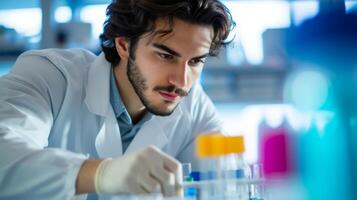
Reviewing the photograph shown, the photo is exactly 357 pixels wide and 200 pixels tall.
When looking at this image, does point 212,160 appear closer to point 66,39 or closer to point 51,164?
point 51,164

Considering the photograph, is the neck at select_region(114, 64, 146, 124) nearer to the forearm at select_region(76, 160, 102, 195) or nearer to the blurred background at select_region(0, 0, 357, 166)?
the forearm at select_region(76, 160, 102, 195)

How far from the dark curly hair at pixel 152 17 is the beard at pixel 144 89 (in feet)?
0.23

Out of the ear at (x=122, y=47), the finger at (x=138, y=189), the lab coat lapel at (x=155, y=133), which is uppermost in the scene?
the ear at (x=122, y=47)

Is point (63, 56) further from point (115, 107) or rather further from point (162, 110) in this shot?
point (162, 110)

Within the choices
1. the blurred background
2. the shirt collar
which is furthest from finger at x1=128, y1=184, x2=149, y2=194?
the blurred background

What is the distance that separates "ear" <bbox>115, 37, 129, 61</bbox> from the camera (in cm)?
122

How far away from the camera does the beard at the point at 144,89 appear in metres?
1.08

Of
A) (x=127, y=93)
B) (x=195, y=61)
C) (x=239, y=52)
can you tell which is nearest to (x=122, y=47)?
(x=127, y=93)

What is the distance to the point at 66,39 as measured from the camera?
2006 millimetres

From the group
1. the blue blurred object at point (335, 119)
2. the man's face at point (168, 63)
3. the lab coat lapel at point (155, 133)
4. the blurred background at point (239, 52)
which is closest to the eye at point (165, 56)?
the man's face at point (168, 63)

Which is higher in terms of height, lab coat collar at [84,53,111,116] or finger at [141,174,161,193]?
lab coat collar at [84,53,111,116]

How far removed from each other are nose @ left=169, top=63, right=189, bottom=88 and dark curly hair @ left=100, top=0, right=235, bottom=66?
110 millimetres

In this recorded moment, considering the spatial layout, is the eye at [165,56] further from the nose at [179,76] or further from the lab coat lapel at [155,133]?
the lab coat lapel at [155,133]

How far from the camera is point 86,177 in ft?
2.27
